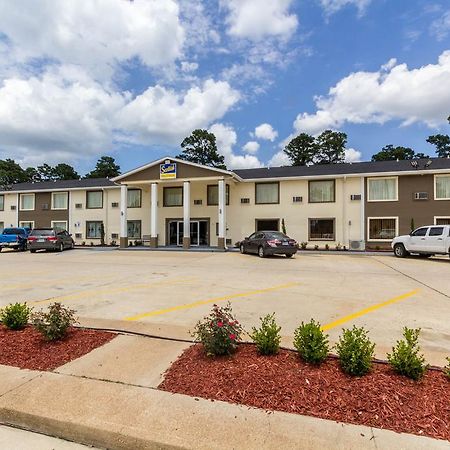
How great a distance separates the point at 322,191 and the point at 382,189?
4157 millimetres

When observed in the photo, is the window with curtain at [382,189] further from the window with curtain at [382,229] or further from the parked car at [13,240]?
the parked car at [13,240]

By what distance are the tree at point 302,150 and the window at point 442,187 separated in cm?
4030

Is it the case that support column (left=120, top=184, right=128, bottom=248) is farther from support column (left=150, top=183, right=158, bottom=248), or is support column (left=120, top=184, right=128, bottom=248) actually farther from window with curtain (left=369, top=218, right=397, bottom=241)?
window with curtain (left=369, top=218, right=397, bottom=241)

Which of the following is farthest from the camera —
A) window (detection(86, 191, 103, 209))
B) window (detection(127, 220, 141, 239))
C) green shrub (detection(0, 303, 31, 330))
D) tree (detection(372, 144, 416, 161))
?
tree (detection(372, 144, 416, 161))

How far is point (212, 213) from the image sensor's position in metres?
27.3

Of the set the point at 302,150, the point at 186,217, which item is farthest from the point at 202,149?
the point at 186,217

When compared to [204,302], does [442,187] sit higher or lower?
higher

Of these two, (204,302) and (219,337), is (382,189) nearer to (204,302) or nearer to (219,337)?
(204,302)

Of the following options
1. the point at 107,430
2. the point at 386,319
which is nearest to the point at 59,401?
the point at 107,430

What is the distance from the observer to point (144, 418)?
2.92 m

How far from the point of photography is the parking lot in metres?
5.75

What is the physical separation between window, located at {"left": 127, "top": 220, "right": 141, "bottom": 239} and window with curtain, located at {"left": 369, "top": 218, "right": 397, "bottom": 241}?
1889 centimetres

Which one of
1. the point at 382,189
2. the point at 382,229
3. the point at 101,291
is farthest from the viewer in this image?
the point at 382,189

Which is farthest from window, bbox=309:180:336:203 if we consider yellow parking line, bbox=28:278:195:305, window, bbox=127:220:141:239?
yellow parking line, bbox=28:278:195:305
